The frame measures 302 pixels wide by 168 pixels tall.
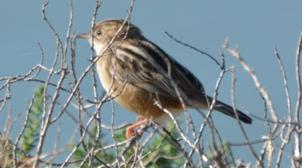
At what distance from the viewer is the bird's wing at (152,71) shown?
7422 millimetres

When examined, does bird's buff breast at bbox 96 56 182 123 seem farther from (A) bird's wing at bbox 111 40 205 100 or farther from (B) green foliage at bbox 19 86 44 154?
(B) green foliage at bbox 19 86 44 154

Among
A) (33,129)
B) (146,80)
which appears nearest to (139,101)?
(146,80)

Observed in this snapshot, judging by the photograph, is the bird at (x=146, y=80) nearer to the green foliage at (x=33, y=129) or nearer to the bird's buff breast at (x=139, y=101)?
the bird's buff breast at (x=139, y=101)

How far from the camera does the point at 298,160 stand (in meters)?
4.04

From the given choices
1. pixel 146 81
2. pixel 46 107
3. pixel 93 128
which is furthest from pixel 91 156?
pixel 146 81

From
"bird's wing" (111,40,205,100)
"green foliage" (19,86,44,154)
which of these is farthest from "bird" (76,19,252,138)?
"green foliage" (19,86,44,154)

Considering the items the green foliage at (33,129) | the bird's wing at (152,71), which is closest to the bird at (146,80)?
the bird's wing at (152,71)

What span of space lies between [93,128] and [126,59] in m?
2.11

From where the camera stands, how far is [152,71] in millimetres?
7609

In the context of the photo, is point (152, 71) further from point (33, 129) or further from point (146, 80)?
point (33, 129)

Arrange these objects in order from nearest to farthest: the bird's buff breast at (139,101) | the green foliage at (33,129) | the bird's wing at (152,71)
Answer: the green foliage at (33,129), the bird's wing at (152,71), the bird's buff breast at (139,101)

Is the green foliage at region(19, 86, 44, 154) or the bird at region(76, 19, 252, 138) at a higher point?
the bird at region(76, 19, 252, 138)

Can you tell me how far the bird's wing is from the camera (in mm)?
7422

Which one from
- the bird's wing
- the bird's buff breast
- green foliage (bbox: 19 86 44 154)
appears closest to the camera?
green foliage (bbox: 19 86 44 154)
